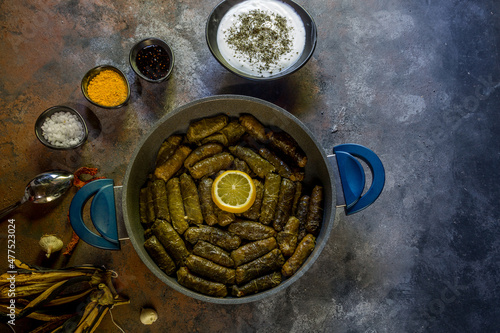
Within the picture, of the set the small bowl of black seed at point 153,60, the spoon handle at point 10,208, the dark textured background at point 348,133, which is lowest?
the dark textured background at point 348,133

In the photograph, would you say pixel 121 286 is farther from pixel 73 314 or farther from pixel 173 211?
pixel 173 211

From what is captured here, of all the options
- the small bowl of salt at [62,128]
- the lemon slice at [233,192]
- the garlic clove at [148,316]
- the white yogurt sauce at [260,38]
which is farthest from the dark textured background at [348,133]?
the lemon slice at [233,192]

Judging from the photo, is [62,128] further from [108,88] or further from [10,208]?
[10,208]

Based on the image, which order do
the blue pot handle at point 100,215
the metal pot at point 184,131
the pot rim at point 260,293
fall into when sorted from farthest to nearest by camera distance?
the blue pot handle at point 100,215
the metal pot at point 184,131
the pot rim at point 260,293

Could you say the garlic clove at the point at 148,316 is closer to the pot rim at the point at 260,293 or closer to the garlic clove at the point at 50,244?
the pot rim at the point at 260,293

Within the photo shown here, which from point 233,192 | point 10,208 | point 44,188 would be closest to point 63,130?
point 44,188

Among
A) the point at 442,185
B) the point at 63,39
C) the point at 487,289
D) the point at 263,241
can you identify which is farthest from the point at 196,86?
the point at 487,289

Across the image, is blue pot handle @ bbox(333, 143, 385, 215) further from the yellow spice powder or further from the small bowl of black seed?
the yellow spice powder
